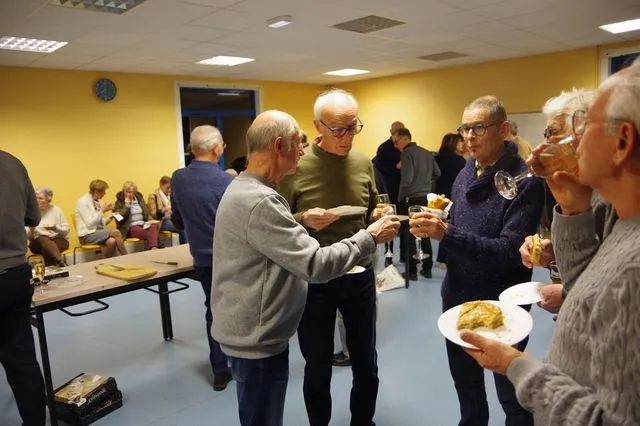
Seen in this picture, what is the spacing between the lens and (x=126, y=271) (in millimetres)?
2904

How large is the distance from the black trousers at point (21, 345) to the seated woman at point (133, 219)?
4579 mm

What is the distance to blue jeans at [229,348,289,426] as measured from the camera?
1.71 m

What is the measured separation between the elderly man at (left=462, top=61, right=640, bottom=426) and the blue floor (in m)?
1.87

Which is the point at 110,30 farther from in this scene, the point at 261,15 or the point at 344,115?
the point at 344,115

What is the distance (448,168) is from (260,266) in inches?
191

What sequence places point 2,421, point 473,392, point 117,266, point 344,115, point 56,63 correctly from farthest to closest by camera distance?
1. point 56,63
2. point 117,266
3. point 2,421
4. point 344,115
5. point 473,392

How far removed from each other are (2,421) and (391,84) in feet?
28.8

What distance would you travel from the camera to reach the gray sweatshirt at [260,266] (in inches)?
62.2

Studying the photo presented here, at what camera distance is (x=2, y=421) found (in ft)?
9.30

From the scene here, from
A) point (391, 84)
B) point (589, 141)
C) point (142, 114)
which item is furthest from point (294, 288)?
point (391, 84)

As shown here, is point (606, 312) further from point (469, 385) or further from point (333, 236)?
point (333, 236)

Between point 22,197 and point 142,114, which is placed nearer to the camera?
point 22,197

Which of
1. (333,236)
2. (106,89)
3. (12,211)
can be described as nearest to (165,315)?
(12,211)

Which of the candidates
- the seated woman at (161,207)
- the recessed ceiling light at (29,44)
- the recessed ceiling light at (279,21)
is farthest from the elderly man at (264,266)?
the seated woman at (161,207)
